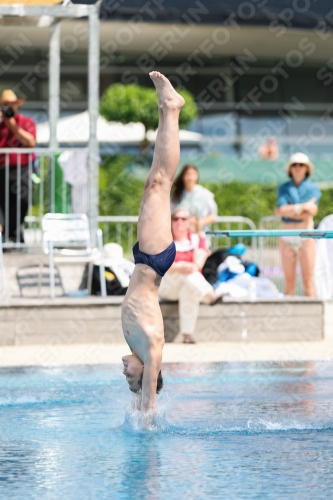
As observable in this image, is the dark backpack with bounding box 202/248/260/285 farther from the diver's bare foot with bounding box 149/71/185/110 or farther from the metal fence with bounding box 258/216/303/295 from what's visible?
the diver's bare foot with bounding box 149/71/185/110

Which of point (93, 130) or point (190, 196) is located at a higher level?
point (93, 130)

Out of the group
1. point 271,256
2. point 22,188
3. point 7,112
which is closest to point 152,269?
point 7,112

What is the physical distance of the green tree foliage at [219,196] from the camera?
20172 millimetres

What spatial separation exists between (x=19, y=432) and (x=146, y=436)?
27.6 inches

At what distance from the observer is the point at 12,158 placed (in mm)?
11070

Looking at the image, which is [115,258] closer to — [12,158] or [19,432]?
[12,158]

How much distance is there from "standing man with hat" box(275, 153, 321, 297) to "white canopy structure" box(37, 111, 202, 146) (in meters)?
11.5

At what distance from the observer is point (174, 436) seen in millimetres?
5133

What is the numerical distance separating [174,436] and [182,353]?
3.71m

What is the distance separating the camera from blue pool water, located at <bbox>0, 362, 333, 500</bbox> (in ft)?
13.2

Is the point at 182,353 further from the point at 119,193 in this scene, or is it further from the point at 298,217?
the point at 119,193

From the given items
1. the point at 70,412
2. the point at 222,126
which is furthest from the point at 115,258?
the point at 222,126

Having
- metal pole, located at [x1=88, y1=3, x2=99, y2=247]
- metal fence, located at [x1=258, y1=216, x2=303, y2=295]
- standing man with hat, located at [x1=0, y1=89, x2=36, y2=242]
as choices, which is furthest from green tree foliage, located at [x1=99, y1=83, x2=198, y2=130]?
standing man with hat, located at [x1=0, y1=89, x2=36, y2=242]

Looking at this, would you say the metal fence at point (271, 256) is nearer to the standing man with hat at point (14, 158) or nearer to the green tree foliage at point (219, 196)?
the standing man with hat at point (14, 158)
